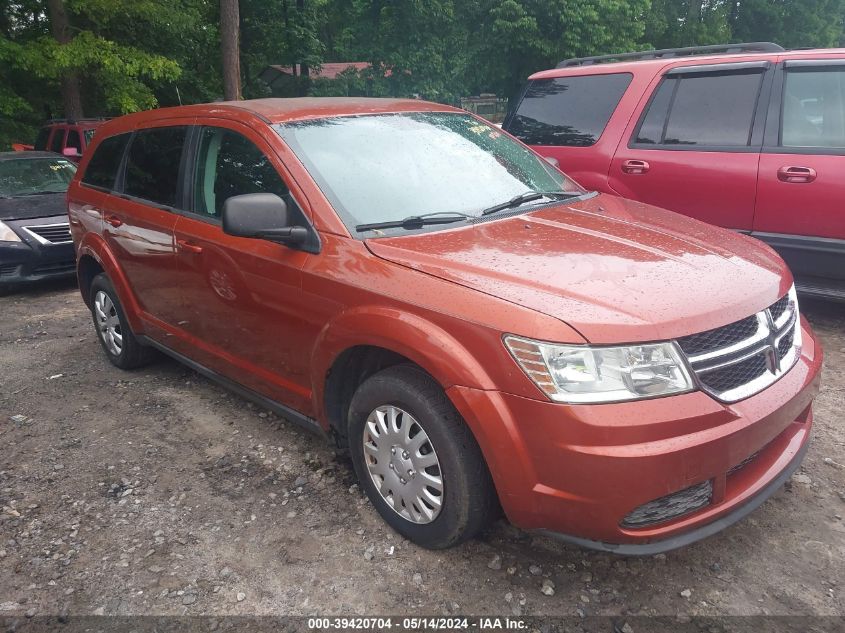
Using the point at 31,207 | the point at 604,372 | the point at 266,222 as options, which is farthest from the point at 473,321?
the point at 31,207

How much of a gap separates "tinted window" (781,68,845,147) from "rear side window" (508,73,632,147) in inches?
47.8

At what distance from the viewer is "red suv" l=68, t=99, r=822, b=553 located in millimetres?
2195

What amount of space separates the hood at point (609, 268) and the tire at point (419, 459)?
17.9 inches

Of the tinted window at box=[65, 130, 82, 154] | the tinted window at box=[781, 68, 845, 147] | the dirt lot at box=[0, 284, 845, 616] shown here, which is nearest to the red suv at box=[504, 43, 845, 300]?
the tinted window at box=[781, 68, 845, 147]

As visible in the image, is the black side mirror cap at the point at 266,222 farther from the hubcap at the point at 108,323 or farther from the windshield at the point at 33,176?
the windshield at the point at 33,176

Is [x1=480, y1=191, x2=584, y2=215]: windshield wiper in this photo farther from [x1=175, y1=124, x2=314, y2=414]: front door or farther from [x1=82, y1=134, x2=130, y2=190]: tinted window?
[x1=82, y1=134, x2=130, y2=190]: tinted window

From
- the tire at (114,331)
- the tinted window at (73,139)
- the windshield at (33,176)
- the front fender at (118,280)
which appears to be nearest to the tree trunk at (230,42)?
the tinted window at (73,139)

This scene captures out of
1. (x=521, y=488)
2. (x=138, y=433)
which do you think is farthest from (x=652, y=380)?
(x=138, y=433)

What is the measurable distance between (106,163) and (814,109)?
15.5 feet

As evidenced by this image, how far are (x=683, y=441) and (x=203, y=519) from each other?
2.07m

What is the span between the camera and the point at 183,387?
15.2ft

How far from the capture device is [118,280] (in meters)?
4.50

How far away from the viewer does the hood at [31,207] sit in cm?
753

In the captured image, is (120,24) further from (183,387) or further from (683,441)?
(683,441)
